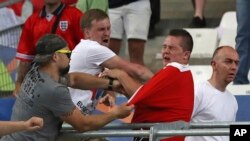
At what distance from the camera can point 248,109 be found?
8.31 metres

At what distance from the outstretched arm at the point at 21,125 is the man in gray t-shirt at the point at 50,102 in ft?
1.04

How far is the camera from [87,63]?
21.1 ft

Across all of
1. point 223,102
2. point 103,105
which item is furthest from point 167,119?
point 103,105

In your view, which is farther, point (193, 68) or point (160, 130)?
point (193, 68)

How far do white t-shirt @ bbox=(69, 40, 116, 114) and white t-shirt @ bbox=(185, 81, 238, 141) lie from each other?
0.74 meters

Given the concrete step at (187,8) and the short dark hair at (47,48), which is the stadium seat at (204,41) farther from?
the short dark hair at (47,48)

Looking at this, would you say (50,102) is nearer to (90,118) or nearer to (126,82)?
(90,118)

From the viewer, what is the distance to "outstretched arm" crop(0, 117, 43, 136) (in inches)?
219

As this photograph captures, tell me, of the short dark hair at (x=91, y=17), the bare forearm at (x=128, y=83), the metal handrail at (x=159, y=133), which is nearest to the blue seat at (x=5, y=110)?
the short dark hair at (x=91, y=17)

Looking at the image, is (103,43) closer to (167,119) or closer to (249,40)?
(167,119)

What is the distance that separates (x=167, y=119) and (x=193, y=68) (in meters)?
3.54

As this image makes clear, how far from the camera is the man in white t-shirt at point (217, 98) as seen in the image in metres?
6.71

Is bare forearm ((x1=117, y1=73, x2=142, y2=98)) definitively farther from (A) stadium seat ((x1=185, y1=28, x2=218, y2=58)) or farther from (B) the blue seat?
(A) stadium seat ((x1=185, y1=28, x2=218, y2=58))

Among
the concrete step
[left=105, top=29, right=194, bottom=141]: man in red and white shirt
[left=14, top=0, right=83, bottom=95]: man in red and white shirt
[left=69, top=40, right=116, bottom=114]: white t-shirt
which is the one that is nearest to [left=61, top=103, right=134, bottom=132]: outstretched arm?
[left=105, top=29, right=194, bottom=141]: man in red and white shirt
